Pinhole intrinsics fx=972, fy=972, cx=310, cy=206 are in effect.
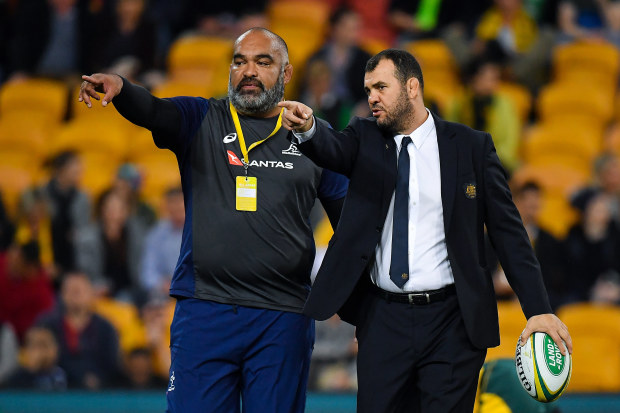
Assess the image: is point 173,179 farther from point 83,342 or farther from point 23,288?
point 83,342

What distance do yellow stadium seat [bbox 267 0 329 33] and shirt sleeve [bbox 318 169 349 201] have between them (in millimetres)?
6166

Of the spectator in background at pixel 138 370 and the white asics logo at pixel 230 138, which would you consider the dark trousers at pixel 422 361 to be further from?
the spectator in background at pixel 138 370

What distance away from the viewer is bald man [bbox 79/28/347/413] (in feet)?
12.9

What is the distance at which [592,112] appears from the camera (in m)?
9.02

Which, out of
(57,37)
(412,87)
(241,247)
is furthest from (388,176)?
(57,37)

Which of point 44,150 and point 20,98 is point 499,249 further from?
point 20,98

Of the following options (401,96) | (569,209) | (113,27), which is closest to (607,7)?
(569,209)

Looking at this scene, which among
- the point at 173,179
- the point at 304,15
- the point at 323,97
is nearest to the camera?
the point at 323,97

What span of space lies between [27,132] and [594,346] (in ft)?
19.1

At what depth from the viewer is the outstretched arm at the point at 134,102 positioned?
12.1 feet

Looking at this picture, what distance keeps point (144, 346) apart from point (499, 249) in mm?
4289

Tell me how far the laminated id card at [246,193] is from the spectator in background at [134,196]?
4.33 meters

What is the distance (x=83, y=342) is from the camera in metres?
7.48

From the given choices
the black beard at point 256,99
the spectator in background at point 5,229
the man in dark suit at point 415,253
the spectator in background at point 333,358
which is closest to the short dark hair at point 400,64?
the man in dark suit at point 415,253
